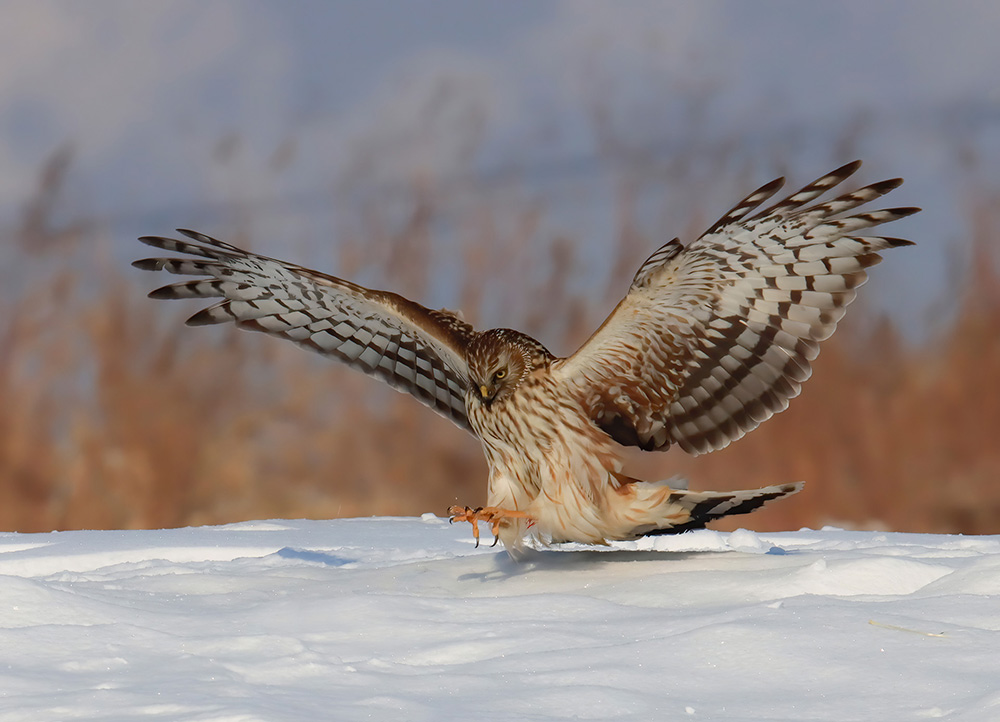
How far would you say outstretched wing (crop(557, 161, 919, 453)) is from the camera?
162 inches

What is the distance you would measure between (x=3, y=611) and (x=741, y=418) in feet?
9.68

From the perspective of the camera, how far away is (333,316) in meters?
5.20

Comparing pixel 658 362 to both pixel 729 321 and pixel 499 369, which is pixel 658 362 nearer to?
pixel 729 321

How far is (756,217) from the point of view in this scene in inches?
162

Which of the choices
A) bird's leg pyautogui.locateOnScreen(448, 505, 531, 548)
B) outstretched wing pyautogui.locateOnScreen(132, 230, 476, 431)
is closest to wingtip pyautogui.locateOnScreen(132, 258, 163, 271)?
outstretched wing pyautogui.locateOnScreen(132, 230, 476, 431)

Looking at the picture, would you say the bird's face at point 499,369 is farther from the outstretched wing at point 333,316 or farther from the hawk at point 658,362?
the outstretched wing at point 333,316

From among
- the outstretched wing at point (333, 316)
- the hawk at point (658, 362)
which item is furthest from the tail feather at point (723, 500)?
the outstretched wing at point (333, 316)

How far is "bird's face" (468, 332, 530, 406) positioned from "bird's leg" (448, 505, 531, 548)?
470mm

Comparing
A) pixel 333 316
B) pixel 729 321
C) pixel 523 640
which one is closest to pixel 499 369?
pixel 729 321

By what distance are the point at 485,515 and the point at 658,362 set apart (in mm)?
979

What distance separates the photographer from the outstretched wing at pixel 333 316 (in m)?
4.82

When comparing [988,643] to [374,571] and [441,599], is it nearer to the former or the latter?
[441,599]

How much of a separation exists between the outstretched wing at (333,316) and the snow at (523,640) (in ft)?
3.29

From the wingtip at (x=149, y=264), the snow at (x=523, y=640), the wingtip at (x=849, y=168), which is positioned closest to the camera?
the snow at (x=523, y=640)
